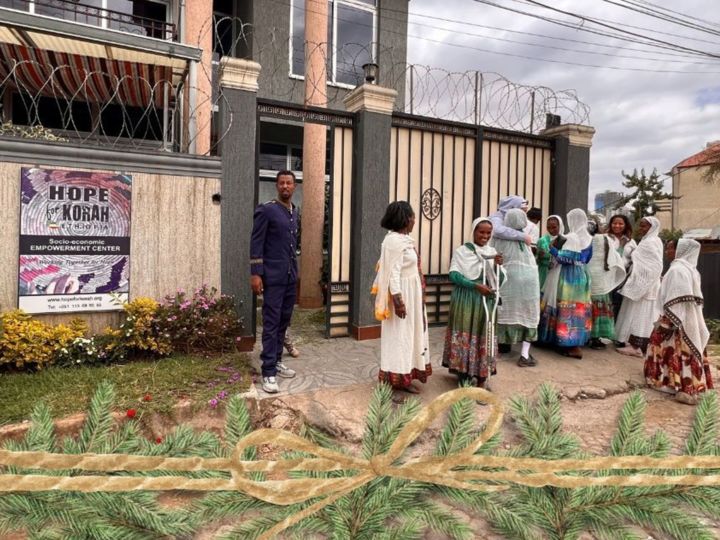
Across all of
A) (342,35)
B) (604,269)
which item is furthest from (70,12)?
(604,269)

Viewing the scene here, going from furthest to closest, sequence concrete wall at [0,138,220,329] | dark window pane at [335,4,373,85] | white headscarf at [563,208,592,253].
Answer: dark window pane at [335,4,373,85] < white headscarf at [563,208,592,253] < concrete wall at [0,138,220,329]

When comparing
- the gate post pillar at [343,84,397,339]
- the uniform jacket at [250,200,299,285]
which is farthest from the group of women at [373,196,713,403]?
the gate post pillar at [343,84,397,339]

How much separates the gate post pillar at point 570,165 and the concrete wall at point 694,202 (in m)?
21.4

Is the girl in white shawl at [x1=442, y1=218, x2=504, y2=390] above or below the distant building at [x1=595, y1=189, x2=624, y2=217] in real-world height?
below

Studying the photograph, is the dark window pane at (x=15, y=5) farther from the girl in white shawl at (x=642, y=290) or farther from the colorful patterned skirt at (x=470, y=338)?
the girl in white shawl at (x=642, y=290)

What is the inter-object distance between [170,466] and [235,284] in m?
4.28

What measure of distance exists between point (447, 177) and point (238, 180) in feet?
9.43

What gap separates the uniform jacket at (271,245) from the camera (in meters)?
3.80

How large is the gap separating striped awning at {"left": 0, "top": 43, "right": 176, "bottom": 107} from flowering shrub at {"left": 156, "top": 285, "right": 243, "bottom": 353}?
2.51m

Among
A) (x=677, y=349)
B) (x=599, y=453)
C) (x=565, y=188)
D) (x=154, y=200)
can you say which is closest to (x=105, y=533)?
(x=599, y=453)

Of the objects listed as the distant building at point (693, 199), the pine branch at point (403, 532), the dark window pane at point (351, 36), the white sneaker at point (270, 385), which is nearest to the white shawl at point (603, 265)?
the white sneaker at point (270, 385)

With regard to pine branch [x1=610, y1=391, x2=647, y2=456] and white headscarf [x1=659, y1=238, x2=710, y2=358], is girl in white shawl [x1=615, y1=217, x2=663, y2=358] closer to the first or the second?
white headscarf [x1=659, y1=238, x2=710, y2=358]

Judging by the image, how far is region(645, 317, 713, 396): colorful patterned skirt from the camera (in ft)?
12.4

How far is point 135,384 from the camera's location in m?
3.32
